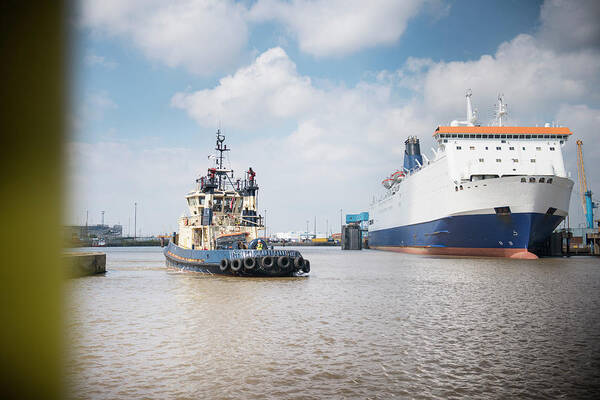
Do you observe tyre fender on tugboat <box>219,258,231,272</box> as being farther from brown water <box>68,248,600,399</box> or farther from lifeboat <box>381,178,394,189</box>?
lifeboat <box>381,178,394,189</box>

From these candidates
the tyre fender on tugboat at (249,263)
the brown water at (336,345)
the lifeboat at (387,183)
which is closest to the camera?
the brown water at (336,345)

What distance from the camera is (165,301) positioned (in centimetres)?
1588

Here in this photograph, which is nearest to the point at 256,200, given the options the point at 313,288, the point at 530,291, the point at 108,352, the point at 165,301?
the point at 313,288

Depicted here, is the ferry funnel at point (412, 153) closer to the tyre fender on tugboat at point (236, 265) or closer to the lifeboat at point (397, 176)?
the lifeboat at point (397, 176)

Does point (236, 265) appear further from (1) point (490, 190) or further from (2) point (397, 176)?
(2) point (397, 176)

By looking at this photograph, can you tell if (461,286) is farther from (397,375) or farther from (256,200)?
(256,200)

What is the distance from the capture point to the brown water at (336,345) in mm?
6461

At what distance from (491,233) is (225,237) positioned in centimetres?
2543

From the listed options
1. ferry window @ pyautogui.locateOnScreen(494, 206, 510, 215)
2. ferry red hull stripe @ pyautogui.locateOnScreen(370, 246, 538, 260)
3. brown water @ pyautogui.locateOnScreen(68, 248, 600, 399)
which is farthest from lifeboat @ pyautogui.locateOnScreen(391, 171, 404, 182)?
brown water @ pyautogui.locateOnScreen(68, 248, 600, 399)

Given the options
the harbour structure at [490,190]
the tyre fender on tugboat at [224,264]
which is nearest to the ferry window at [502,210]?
the harbour structure at [490,190]

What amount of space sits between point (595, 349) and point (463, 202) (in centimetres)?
3307

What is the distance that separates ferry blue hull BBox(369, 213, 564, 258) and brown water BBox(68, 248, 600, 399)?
21.3 metres

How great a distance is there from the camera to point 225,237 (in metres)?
27.8

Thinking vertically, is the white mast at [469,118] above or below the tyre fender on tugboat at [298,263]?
above
